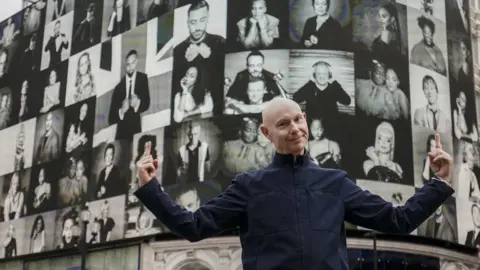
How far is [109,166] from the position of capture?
32.9 metres

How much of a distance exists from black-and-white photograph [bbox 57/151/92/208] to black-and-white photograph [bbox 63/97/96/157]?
0.36 meters

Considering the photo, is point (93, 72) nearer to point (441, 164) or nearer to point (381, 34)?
point (381, 34)

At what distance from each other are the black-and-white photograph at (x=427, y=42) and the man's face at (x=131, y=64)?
1121cm

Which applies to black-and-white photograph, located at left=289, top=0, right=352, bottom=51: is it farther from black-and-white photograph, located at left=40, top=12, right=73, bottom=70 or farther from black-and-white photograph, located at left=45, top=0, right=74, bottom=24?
black-and-white photograph, located at left=45, top=0, right=74, bottom=24

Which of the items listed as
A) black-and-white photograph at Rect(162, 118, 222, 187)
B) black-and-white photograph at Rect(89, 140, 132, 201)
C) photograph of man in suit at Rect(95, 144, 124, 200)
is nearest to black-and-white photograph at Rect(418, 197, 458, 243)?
black-and-white photograph at Rect(162, 118, 222, 187)

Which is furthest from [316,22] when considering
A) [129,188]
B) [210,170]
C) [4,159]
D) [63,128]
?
[4,159]

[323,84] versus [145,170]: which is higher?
[323,84]

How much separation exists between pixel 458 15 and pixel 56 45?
18576 mm

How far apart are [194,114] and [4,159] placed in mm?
13672

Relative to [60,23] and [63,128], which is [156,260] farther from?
[60,23]

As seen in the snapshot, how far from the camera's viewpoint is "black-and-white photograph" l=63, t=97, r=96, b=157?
3462 centimetres

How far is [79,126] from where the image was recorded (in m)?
35.3

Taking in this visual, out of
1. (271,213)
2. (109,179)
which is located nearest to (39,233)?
(109,179)

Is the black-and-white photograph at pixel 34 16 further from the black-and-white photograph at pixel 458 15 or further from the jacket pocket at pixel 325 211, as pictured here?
the jacket pocket at pixel 325 211
